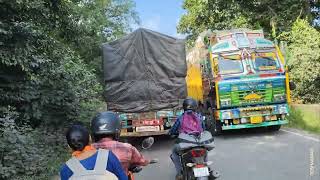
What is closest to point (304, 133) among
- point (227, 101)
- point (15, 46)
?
point (227, 101)

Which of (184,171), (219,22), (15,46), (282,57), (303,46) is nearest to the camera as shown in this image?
(184,171)

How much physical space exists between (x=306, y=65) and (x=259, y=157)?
412 inches

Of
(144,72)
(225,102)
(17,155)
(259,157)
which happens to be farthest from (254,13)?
(17,155)

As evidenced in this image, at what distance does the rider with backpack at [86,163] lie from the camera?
3809 millimetres

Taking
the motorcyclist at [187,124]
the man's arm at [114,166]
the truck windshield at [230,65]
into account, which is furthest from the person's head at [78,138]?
the truck windshield at [230,65]

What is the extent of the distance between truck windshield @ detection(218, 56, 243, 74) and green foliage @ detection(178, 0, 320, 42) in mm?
11881

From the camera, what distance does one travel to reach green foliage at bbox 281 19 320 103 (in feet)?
67.4

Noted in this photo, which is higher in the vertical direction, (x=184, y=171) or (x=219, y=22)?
(x=219, y=22)

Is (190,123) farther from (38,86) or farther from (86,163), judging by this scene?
(38,86)

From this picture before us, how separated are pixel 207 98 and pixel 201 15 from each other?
1450cm

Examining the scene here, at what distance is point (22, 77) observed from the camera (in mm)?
10203

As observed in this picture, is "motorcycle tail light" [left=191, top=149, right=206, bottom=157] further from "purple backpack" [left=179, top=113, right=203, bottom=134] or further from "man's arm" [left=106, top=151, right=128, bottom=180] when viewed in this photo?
"man's arm" [left=106, top=151, right=128, bottom=180]

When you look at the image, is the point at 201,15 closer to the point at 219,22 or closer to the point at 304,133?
the point at 219,22

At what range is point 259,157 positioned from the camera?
1110cm
